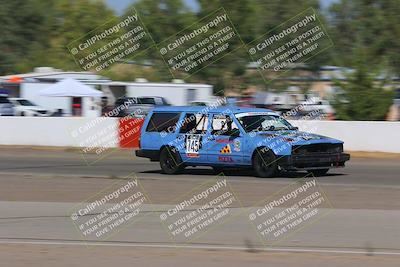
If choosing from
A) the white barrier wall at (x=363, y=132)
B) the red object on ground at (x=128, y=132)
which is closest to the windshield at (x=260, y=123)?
the white barrier wall at (x=363, y=132)

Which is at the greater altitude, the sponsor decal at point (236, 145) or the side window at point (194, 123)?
the side window at point (194, 123)

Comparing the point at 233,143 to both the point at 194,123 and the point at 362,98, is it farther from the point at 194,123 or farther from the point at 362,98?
the point at 362,98

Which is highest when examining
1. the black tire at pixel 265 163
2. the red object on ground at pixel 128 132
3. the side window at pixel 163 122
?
the red object on ground at pixel 128 132

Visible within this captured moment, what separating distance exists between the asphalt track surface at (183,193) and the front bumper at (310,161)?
30 cm

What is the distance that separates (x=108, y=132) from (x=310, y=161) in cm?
1191

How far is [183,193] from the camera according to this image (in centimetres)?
1446

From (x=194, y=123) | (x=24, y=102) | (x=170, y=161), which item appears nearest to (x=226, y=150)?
(x=194, y=123)

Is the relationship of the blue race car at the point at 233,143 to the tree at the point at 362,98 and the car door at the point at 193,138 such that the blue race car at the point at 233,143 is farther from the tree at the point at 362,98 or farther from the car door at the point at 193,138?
the tree at the point at 362,98

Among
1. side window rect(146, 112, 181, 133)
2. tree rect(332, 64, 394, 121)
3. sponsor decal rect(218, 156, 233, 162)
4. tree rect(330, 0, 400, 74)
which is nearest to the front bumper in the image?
sponsor decal rect(218, 156, 233, 162)

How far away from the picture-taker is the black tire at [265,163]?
55.2 ft

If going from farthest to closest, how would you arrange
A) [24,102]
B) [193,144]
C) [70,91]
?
1. [24,102]
2. [70,91]
3. [193,144]

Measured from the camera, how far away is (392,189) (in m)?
15.2

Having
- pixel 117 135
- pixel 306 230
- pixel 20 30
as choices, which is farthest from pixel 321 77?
pixel 306 230

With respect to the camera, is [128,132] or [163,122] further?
[128,132]
